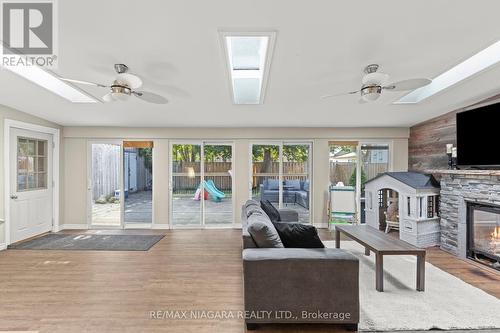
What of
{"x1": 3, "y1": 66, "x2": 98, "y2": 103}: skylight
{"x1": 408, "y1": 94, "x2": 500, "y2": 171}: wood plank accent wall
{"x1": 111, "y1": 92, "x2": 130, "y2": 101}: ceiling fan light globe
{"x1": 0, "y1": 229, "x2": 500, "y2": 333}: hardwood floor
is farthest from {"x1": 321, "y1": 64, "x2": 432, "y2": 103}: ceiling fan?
{"x1": 3, "y1": 66, "x2": 98, "y2": 103}: skylight

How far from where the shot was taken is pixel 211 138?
18.7 feet

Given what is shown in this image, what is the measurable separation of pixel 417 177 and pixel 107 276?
5.21m

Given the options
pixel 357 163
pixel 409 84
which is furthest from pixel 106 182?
pixel 409 84

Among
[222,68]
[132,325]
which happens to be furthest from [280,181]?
[132,325]

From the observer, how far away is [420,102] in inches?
164

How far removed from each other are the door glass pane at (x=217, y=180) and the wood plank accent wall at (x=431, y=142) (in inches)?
155

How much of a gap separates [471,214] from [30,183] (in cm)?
747

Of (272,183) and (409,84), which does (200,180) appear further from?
(409,84)

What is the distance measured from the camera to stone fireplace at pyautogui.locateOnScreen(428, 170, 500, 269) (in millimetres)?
3443

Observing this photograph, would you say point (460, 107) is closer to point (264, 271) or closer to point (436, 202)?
point (436, 202)

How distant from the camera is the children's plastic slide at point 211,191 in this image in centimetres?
583

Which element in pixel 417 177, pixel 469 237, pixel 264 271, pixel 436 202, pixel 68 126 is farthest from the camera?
pixel 68 126

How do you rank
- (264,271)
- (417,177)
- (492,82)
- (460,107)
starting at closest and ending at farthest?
(264,271) < (492,82) < (460,107) < (417,177)

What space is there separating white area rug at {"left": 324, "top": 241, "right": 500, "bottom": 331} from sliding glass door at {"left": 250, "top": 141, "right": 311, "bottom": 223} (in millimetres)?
2742
